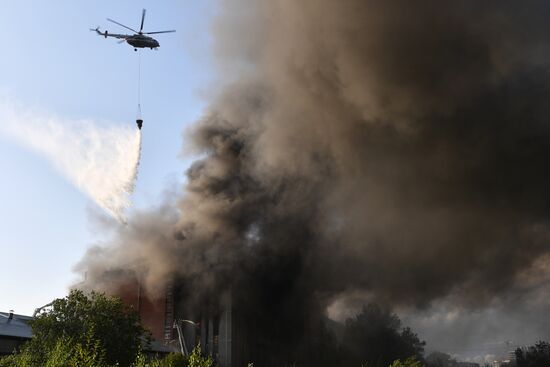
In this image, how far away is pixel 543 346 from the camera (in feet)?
263

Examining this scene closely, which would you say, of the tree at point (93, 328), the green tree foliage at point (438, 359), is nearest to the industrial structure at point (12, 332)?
the tree at point (93, 328)

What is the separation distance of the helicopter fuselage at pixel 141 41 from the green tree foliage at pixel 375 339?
42.7 meters

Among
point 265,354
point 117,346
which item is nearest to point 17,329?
point 117,346

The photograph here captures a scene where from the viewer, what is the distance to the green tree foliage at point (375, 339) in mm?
72375

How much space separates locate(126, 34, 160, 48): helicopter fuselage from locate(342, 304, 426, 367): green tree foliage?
42.7 metres

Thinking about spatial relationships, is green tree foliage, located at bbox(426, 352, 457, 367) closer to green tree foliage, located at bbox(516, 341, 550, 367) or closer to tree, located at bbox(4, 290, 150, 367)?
green tree foliage, located at bbox(516, 341, 550, 367)

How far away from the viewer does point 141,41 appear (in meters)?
55.8

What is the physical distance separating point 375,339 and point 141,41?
161 ft

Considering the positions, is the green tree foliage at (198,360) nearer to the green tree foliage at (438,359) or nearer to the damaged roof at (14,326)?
the damaged roof at (14,326)

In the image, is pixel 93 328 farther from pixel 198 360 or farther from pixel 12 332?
pixel 198 360

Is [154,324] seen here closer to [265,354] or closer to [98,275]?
[98,275]

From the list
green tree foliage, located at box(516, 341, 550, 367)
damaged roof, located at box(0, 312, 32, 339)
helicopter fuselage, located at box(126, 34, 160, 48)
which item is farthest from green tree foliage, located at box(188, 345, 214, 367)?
green tree foliage, located at box(516, 341, 550, 367)

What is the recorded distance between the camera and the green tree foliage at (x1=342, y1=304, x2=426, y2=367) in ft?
237

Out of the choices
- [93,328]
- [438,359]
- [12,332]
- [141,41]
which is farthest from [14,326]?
[438,359]
